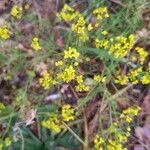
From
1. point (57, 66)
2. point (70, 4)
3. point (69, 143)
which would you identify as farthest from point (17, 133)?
point (70, 4)

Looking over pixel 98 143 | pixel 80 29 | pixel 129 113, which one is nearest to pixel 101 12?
pixel 80 29

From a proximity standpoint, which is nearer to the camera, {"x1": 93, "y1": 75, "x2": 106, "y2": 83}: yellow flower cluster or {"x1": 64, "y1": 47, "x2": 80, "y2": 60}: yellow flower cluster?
{"x1": 64, "y1": 47, "x2": 80, "y2": 60}: yellow flower cluster

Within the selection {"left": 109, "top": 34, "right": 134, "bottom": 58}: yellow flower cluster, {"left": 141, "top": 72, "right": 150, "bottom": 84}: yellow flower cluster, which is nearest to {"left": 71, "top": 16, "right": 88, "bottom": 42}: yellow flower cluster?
{"left": 109, "top": 34, "right": 134, "bottom": 58}: yellow flower cluster

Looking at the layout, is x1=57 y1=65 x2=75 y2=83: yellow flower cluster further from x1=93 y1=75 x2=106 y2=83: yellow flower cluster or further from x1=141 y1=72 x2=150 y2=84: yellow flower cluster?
x1=141 y1=72 x2=150 y2=84: yellow flower cluster

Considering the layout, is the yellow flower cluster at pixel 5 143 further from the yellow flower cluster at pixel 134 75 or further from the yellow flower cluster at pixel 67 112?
the yellow flower cluster at pixel 134 75

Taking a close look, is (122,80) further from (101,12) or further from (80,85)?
(101,12)

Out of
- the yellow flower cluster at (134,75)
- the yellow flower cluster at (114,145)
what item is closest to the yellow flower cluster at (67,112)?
the yellow flower cluster at (114,145)
